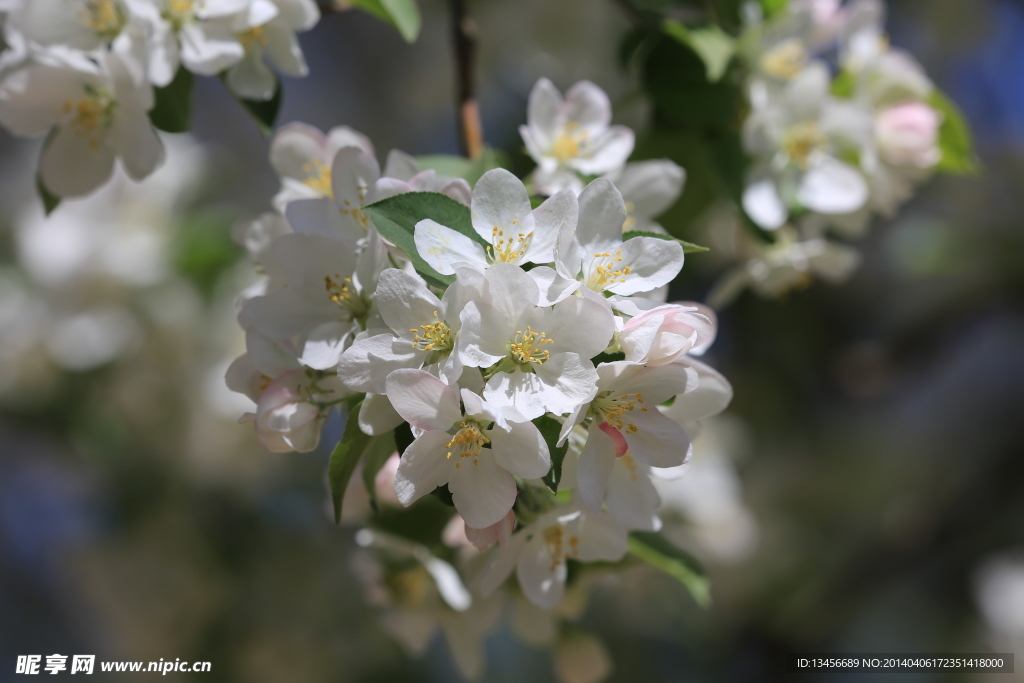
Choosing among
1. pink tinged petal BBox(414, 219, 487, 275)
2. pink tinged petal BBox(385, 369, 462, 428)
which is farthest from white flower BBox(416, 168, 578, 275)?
pink tinged petal BBox(385, 369, 462, 428)

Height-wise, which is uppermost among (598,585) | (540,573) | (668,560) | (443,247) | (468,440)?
(443,247)

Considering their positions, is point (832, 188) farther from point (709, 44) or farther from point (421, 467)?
point (421, 467)

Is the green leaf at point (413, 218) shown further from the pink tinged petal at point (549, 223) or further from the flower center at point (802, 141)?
the flower center at point (802, 141)

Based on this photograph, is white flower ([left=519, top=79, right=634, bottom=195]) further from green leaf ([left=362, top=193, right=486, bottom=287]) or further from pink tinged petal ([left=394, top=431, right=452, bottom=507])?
pink tinged petal ([left=394, top=431, right=452, bottom=507])

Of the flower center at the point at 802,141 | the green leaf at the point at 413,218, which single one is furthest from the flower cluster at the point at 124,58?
the flower center at the point at 802,141

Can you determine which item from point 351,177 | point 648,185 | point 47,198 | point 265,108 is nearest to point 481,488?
point 351,177
